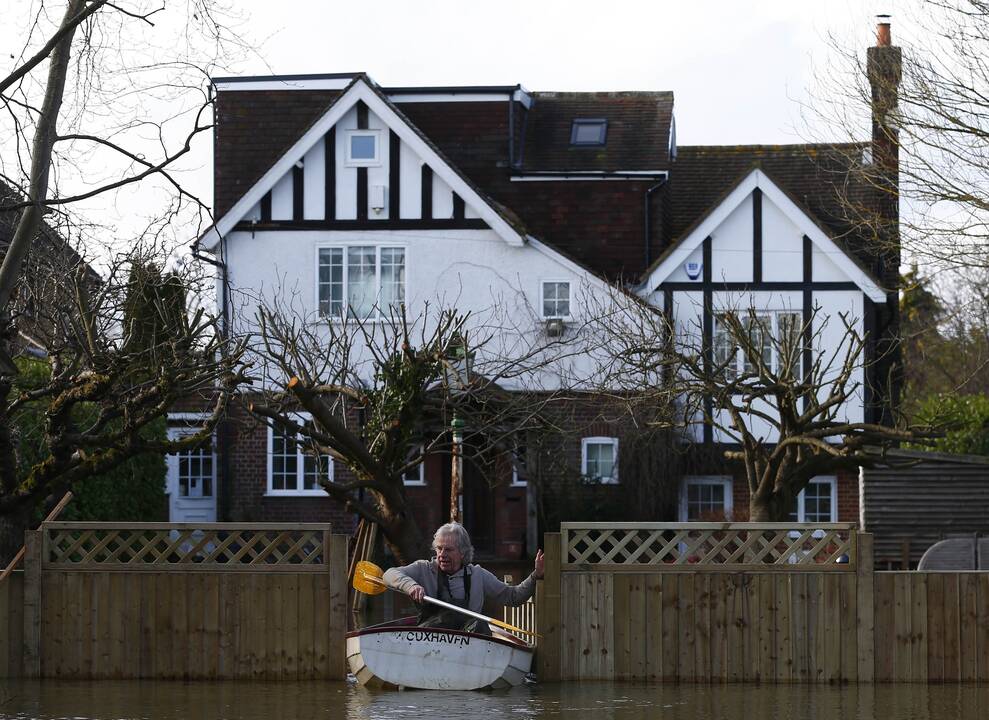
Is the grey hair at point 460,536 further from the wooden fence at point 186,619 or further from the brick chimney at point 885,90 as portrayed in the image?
the brick chimney at point 885,90

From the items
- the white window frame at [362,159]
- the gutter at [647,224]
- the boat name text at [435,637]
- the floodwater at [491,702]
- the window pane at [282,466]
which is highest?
the white window frame at [362,159]

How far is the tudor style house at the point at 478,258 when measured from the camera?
2734 centimetres

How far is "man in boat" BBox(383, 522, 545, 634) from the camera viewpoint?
1321 cm

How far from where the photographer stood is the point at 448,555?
43.4 feet

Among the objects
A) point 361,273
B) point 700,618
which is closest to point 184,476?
point 361,273

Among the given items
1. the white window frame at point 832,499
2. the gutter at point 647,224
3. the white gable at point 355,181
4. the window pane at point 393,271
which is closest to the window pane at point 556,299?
the white gable at point 355,181

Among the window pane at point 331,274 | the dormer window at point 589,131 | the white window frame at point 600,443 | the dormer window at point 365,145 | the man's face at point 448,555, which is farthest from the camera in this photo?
the dormer window at point 589,131

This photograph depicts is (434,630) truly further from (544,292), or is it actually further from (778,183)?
(778,183)

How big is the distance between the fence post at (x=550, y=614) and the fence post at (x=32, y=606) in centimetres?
438

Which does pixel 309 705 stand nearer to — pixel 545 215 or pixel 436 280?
pixel 436 280

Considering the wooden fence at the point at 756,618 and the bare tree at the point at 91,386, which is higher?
the bare tree at the point at 91,386

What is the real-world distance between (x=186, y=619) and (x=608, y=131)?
19.0m

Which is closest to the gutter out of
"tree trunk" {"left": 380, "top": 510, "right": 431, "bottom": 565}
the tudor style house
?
the tudor style house

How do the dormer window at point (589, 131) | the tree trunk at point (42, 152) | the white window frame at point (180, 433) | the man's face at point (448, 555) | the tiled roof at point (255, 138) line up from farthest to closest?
the dormer window at point (589, 131), the tiled roof at point (255, 138), the white window frame at point (180, 433), the man's face at point (448, 555), the tree trunk at point (42, 152)
